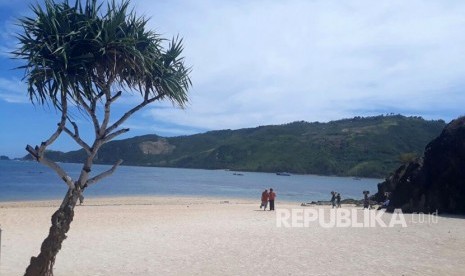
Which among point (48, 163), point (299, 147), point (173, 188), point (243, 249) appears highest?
point (299, 147)

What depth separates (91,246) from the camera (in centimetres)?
1309

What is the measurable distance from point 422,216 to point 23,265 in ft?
52.0

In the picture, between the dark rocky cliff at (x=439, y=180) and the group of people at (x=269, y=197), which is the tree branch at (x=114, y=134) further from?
the group of people at (x=269, y=197)

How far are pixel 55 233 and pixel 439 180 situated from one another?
1919cm

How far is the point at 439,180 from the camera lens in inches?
886

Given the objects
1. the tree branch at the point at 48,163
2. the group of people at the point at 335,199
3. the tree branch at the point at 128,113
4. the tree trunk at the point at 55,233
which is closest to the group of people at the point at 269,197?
the group of people at the point at 335,199

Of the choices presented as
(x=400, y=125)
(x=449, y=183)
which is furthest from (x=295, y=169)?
(x=449, y=183)

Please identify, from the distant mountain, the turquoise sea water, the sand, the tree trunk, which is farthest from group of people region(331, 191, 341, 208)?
the distant mountain

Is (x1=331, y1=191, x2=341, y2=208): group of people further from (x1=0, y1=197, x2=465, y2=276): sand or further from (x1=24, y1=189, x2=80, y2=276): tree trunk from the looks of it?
(x1=24, y1=189, x2=80, y2=276): tree trunk

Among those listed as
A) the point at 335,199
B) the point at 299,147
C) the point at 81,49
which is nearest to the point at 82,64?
the point at 81,49

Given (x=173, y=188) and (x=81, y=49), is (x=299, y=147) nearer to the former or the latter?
(x=173, y=188)

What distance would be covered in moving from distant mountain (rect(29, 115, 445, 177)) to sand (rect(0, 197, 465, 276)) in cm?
10048

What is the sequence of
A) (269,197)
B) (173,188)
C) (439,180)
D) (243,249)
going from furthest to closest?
(173,188)
(269,197)
(439,180)
(243,249)

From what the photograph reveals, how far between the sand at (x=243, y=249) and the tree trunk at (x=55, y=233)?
172 cm
